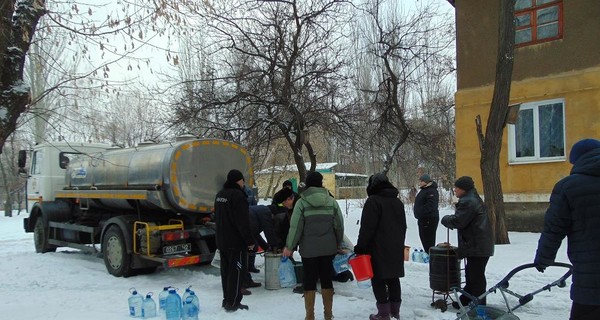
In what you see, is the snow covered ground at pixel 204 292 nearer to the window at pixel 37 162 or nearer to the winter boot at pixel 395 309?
the winter boot at pixel 395 309

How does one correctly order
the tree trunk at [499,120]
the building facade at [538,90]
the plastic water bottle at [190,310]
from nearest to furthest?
the plastic water bottle at [190,310], the tree trunk at [499,120], the building facade at [538,90]

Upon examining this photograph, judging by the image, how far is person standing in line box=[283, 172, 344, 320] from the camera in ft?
19.5

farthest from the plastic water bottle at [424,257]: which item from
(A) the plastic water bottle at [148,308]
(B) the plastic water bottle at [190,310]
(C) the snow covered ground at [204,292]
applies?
(A) the plastic water bottle at [148,308]

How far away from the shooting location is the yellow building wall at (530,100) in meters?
12.3

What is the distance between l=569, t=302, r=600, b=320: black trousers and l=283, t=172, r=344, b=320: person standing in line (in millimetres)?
2783

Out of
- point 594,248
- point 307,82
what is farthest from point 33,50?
point 307,82

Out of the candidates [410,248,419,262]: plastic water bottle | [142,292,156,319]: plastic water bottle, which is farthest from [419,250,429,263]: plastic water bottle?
[142,292,156,319]: plastic water bottle

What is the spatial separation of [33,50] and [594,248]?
6907mm

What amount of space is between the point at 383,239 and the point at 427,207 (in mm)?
3775

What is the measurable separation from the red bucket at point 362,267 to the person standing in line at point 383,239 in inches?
5.2

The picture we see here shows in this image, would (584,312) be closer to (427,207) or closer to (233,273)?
(233,273)

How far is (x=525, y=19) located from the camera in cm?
1362

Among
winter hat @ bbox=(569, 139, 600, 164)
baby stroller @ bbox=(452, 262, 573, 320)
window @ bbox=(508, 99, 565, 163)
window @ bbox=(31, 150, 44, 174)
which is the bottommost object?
baby stroller @ bbox=(452, 262, 573, 320)

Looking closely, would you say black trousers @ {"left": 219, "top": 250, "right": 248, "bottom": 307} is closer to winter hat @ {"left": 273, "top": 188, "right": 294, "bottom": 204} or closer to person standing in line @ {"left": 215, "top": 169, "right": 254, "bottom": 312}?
person standing in line @ {"left": 215, "top": 169, "right": 254, "bottom": 312}
